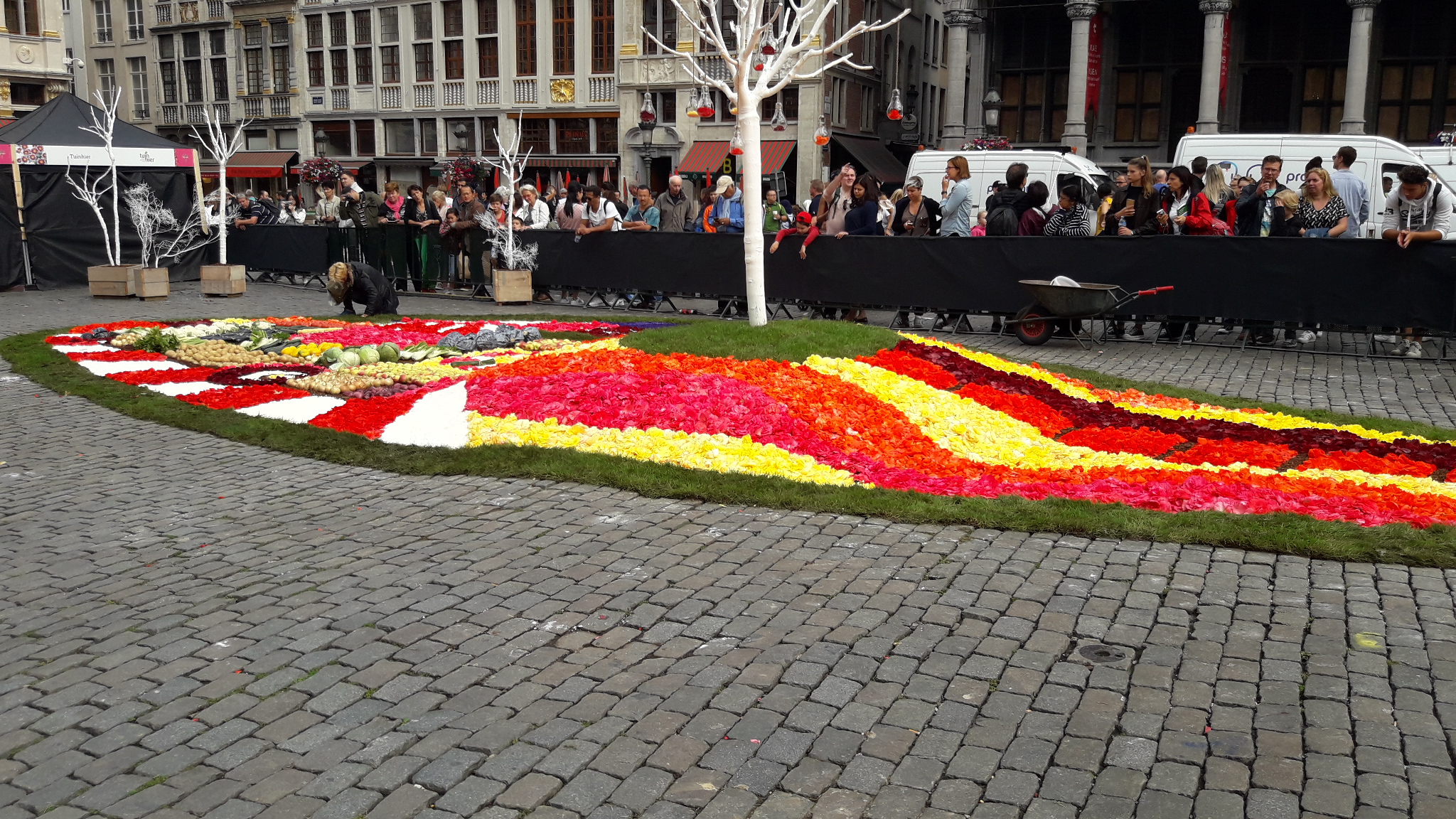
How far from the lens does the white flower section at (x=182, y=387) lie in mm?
11812

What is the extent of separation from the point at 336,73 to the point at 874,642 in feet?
170

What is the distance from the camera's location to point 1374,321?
46.5 feet

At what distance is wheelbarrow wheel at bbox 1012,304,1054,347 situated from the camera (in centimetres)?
1505

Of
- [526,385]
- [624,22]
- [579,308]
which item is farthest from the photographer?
[624,22]

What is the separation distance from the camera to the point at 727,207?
20.6m

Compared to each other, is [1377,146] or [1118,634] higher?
[1377,146]

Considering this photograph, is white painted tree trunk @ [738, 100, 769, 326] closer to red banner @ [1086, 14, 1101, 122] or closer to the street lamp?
the street lamp

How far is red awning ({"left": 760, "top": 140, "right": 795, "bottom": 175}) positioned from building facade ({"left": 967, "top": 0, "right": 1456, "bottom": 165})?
6820 millimetres

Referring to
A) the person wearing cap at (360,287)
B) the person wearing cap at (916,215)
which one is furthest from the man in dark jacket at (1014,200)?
the person wearing cap at (360,287)

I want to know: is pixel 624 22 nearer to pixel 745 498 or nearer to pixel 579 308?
pixel 579 308

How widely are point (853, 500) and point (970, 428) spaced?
252 cm

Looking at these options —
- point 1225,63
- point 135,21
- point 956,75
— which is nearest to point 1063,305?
point 1225,63

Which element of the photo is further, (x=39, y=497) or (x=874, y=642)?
(x=39, y=497)

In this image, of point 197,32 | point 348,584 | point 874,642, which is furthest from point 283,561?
point 197,32
